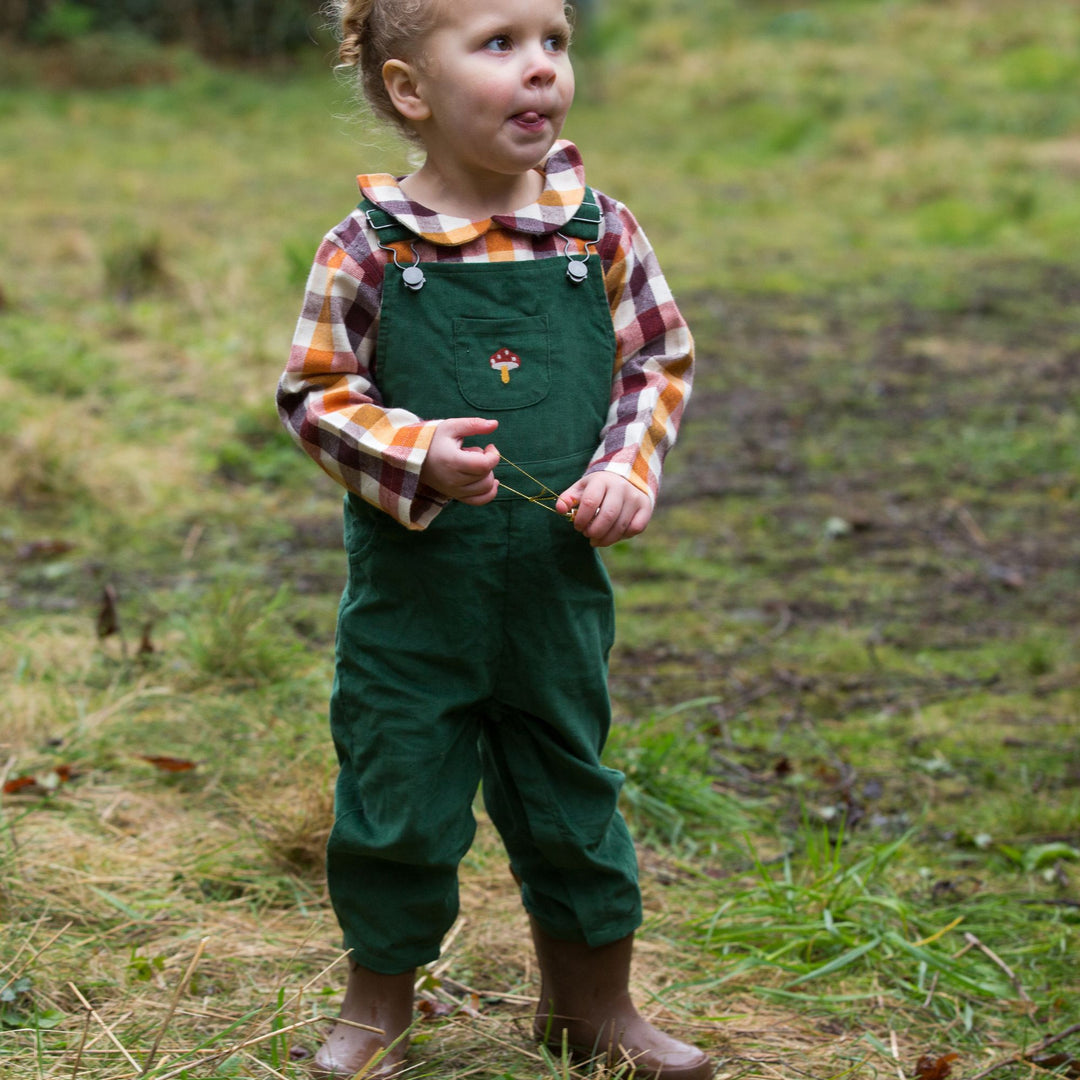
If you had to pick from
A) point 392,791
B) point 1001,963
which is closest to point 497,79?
point 392,791

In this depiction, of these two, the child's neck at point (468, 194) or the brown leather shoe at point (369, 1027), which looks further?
the brown leather shoe at point (369, 1027)

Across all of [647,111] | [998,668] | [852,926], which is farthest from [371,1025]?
[647,111]

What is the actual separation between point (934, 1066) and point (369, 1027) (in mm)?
873

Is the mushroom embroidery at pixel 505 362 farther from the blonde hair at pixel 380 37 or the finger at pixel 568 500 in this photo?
the blonde hair at pixel 380 37

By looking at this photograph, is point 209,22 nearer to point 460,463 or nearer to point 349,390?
point 349,390

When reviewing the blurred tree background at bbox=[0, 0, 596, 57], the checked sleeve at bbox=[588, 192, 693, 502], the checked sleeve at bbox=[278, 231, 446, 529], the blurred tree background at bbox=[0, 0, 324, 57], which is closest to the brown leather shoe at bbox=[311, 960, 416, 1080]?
the checked sleeve at bbox=[278, 231, 446, 529]

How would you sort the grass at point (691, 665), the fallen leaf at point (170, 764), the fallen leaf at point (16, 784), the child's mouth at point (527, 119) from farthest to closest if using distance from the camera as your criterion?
the fallen leaf at point (170, 764), the fallen leaf at point (16, 784), the grass at point (691, 665), the child's mouth at point (527, 119)

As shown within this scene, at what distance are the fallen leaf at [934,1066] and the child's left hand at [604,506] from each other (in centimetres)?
99

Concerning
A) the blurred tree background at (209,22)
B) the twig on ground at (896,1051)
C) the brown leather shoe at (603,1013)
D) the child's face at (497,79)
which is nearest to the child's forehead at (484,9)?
Answer: the child's face at (497,79)

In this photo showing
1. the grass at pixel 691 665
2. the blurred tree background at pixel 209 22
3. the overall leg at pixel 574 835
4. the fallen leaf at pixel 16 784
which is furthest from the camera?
the blurred tree background at pixel 209 22

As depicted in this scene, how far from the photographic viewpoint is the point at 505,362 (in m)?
1.88

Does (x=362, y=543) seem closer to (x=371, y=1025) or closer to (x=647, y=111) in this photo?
(x=371, y=1025)

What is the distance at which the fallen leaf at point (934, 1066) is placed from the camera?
7.09 feet

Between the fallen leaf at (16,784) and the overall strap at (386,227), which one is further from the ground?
the overall strap at (386,227)
